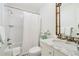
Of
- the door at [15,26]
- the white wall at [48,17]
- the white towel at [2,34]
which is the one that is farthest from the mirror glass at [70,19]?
the white towel at [2,34]

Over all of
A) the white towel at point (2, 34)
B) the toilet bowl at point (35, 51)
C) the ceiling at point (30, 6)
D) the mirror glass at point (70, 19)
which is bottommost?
the toilet bowl at point (35, 51)

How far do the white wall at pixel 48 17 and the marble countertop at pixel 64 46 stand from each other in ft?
0.33

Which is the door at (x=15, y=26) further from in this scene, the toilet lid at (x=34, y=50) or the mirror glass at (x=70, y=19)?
the mirror glass at (x=70, y=19)

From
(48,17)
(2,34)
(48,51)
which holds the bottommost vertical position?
(48,51)

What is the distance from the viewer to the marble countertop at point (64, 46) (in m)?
1.51

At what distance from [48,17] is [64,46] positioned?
45 cm

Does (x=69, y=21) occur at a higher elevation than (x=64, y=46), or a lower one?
higher

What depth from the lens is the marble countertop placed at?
4.96 ft

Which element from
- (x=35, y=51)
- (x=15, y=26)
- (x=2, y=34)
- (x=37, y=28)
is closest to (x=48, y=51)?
(x=35, y=51)

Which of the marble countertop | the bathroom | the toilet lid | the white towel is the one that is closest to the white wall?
the bathroom

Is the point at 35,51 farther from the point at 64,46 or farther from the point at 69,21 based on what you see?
the point at 69,21

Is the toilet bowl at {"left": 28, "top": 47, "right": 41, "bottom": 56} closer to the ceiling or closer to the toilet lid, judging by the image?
the toilet lid

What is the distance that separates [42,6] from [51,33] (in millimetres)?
397

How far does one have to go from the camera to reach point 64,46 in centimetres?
154
